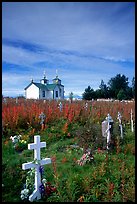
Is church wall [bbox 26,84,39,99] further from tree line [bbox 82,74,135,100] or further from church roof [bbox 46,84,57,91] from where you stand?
tree line [bbox 82,74,135,100]

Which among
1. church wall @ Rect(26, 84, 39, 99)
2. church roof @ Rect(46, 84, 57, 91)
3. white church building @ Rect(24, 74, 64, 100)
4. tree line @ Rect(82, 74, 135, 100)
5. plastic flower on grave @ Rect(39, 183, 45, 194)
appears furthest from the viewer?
church roof @ Rect(46, 84, 57, 91)

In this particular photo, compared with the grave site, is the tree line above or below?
above

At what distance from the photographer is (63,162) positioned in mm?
4477

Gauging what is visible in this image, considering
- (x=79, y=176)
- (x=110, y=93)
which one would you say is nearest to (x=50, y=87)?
(x=110, y=93)

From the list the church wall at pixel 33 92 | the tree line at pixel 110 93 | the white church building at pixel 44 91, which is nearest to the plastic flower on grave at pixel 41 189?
the tree line at pixel 110 93

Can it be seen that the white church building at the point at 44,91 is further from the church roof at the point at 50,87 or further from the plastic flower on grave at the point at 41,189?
the plastic flower on grave at the point at 41,189

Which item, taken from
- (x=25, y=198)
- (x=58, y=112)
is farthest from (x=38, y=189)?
(x=58, y=112)

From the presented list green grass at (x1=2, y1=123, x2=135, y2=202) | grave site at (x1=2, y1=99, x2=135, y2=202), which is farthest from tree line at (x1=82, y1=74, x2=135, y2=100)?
green grass at (x1=2, y1=123, x2=135, y2=202)

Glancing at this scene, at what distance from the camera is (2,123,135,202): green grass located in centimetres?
307

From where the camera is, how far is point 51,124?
7.97 m

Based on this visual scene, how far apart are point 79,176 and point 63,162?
808mm

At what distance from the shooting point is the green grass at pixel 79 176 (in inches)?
121

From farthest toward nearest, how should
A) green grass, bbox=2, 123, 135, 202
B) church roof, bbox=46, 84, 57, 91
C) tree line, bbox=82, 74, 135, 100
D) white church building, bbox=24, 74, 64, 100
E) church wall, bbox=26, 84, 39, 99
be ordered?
church roof, bbox=46, 84, 57, 91, white church building, bbox=24, 74, 64, 100, church wall, bbox=26, 84, 39, 99, tree line, bbox=82, 74, 135, 100, green grass, bbox=2, 123, 135, 202

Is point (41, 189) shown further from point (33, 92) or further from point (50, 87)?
point (50, 87)
